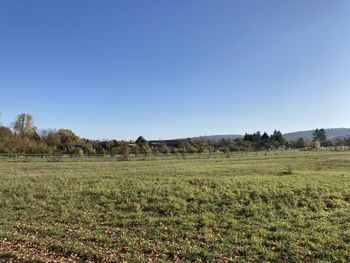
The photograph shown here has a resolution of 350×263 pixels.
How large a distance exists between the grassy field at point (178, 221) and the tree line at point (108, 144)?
45.1 metres

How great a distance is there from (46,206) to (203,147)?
83610 mm

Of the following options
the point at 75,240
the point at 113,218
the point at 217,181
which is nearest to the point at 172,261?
the point at 75,240

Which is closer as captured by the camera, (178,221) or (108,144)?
(178,221)

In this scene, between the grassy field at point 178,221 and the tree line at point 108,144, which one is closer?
the grassy field at point 178,221

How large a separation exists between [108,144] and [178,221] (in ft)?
299

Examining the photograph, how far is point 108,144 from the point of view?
4003 inches

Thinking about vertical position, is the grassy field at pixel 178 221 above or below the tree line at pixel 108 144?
below

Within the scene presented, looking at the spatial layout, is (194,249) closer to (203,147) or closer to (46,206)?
(46,206)

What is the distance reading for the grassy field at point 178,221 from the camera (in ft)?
30.8

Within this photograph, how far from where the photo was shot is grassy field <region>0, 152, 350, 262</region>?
30.8ft

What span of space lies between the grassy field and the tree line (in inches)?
1774

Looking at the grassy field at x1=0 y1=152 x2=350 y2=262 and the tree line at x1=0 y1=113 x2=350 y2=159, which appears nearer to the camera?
the grassy field at x1=0 y1=152 x2=350 y2=262

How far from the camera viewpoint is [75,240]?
10.5 m

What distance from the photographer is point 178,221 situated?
42.7 ft
